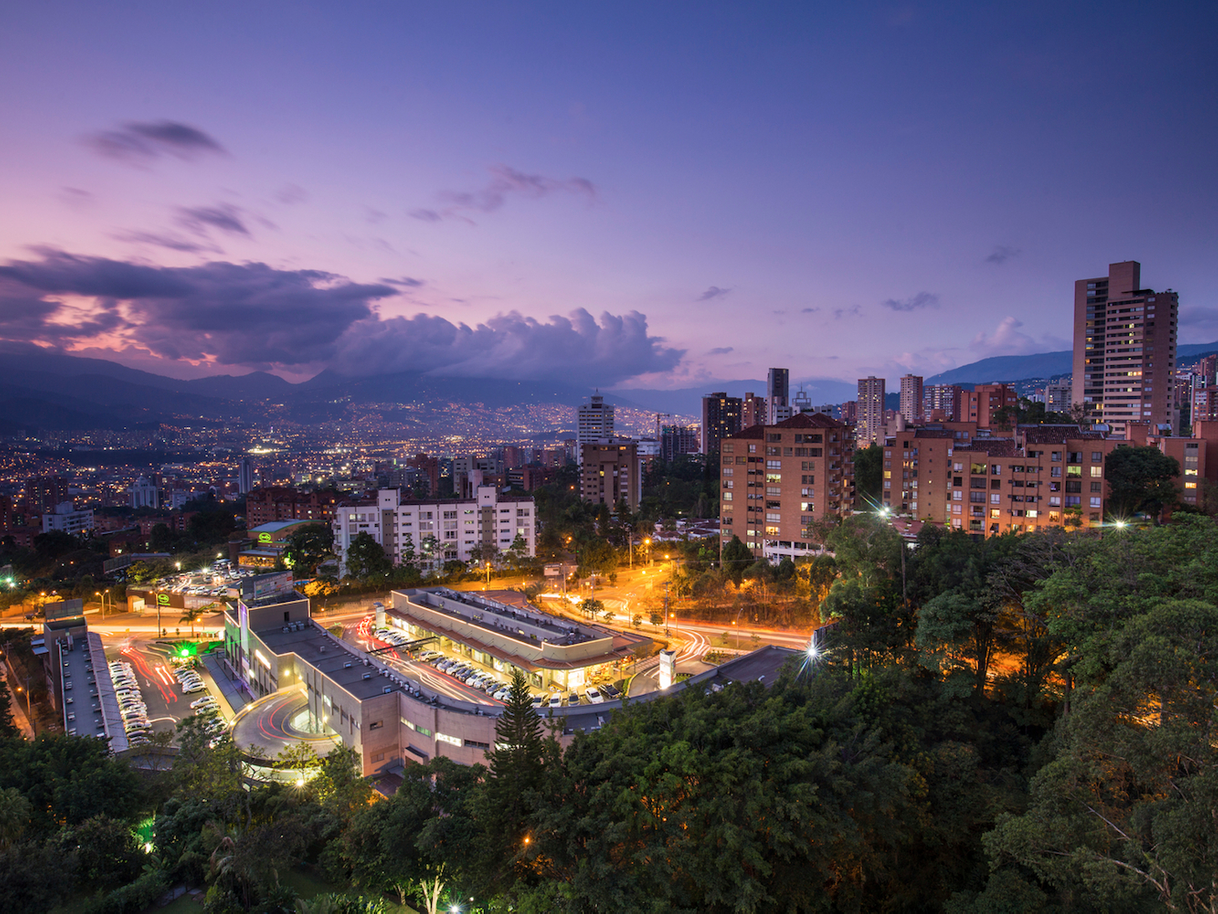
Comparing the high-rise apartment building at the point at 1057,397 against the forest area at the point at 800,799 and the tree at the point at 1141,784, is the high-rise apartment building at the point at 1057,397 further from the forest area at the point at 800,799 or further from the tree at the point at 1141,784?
the tree at the point at 1141,784

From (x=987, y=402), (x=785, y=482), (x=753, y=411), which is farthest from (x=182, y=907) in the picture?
(x=753, y=411)

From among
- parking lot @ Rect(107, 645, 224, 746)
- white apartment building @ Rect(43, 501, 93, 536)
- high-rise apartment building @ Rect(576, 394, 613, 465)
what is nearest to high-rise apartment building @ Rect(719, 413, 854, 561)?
parking lot @ Rect(107, 645, 224, 746)

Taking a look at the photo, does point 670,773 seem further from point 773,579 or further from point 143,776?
point 773,579

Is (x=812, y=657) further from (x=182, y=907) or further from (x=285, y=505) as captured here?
(x=285, y=505)

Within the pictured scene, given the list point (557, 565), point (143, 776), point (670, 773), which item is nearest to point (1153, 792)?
point (670, 773)

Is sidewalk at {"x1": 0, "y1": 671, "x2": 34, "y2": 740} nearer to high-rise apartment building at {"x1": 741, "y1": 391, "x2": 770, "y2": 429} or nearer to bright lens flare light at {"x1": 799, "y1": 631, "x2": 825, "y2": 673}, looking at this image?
bright lens flare light at {"x1": 799, "y1": 631, "x2": 825, "y2": 673}
